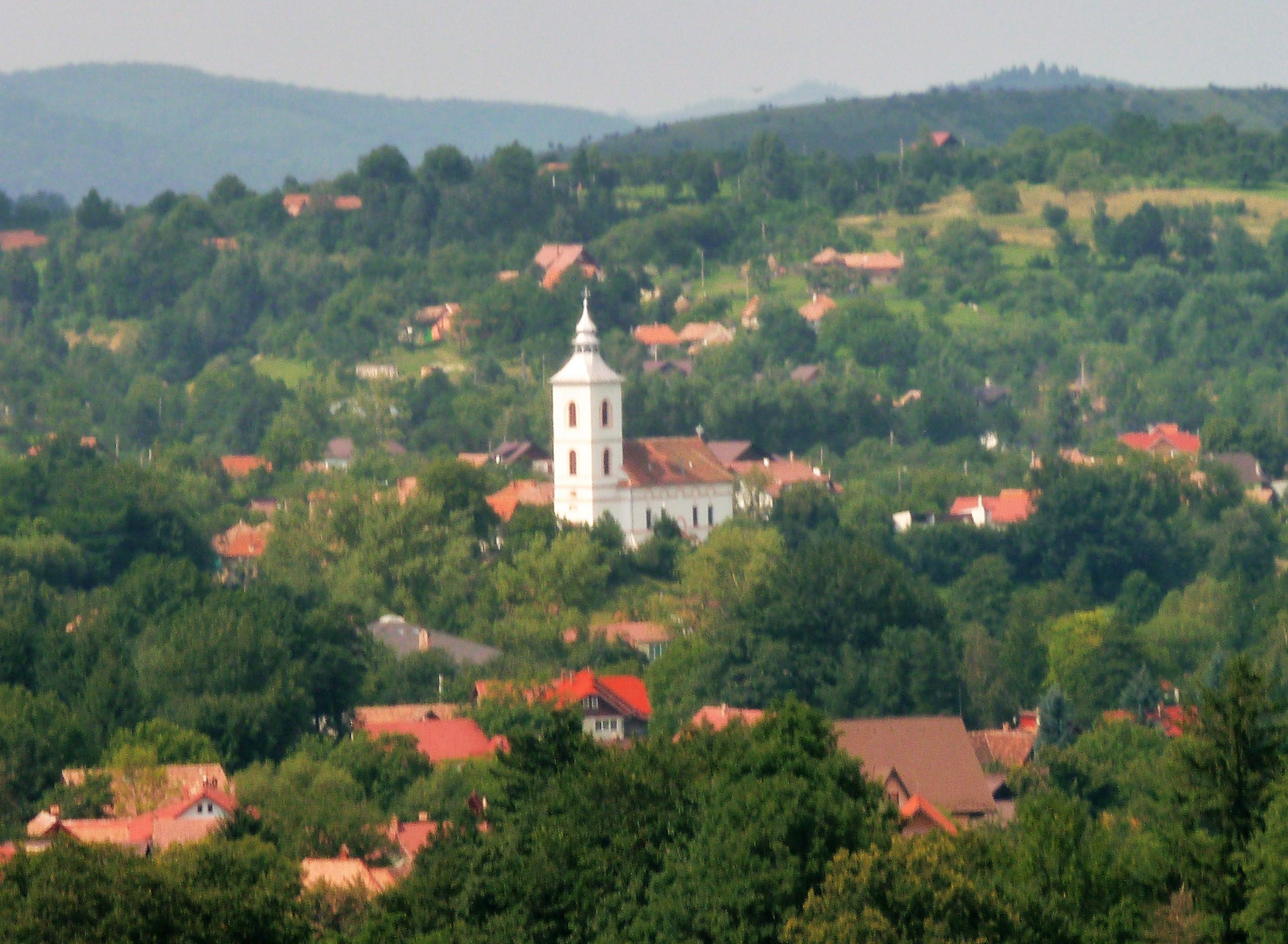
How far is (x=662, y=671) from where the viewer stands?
56844 mm

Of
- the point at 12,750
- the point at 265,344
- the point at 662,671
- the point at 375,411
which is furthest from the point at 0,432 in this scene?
the point at 12,750

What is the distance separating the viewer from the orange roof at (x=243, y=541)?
74.2m

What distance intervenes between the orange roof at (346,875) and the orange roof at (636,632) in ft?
78.1

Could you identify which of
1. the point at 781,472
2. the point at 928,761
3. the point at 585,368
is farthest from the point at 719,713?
the point at 781,472

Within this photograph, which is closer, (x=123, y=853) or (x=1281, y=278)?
(x=123, y=853)

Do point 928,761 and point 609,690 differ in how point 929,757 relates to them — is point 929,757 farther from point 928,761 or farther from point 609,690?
point 609,690

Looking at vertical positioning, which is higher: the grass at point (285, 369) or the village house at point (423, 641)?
the village house at point (423, 641)

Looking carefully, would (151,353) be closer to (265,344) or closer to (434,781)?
(265,344)

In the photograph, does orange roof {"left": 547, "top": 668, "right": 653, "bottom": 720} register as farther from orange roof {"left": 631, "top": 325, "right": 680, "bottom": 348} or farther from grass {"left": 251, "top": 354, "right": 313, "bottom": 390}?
orange roof {"left": 631, "top": 325, "right": 680, "bottom": 348}

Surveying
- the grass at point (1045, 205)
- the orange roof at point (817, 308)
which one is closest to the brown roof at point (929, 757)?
the orange roof at point (817, 308)

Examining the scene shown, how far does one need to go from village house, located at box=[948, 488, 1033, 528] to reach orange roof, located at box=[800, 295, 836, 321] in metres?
29.3

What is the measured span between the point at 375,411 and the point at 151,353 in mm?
19347

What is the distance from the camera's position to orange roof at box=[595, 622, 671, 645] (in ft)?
204

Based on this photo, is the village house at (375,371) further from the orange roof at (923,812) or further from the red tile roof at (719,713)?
the orange roof at (923,812)
